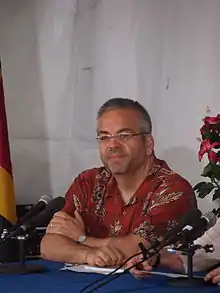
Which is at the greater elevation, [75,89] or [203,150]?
[75,89]

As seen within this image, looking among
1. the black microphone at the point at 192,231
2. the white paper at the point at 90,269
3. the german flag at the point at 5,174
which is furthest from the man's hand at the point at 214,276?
the german flag at the point at 5,174

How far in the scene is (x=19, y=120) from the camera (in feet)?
13.1

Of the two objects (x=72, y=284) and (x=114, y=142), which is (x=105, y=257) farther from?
(x=114, y=142)

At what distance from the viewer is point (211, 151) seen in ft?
9.50

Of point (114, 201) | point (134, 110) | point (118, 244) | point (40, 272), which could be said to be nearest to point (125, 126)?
point (134, 110)

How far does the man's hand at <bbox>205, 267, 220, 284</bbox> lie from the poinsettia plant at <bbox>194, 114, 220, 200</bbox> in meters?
0.79

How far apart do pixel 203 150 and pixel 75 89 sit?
138 centimetres

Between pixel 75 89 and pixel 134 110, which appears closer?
pixel 134 110

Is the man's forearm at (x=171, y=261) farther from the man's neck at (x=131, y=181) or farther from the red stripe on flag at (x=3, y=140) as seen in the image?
the red stripe on flag at (x=3, y=140)

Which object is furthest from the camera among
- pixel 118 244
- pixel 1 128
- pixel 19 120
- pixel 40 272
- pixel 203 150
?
pixel 19 120

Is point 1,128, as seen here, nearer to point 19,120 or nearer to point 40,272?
point 19,120

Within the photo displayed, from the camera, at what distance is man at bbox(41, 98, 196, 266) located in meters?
2.69

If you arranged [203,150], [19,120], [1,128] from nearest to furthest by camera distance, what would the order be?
1. [203,150]
2. [1,128]
3. [19,120]

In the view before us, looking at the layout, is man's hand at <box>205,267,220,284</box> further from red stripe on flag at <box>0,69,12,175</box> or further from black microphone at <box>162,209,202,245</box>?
red stripe on flag at <box>0,69,12,175</box>
